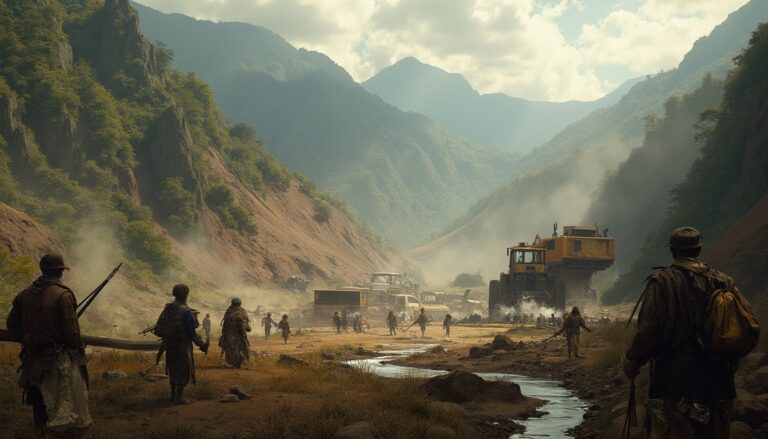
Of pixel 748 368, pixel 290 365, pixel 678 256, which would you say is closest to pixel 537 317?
pixel 290 365

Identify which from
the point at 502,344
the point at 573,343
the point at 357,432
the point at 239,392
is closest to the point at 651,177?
the point at 502,344

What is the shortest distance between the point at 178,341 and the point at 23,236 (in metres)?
33.4

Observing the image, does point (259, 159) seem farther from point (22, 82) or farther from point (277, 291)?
point (22, 82)

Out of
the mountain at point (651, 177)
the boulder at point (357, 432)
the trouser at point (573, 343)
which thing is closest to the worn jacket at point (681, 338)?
the boulder at point (357, 432)

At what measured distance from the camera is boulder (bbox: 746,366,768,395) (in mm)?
10070

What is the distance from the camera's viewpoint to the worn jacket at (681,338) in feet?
16.8

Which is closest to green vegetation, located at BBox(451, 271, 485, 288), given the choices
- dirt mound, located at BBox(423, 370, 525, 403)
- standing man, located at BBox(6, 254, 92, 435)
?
dirt mound, located at BBox(423, 370, 525, 403)

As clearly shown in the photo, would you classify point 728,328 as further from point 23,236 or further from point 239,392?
point 23,236

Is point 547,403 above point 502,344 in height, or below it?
below

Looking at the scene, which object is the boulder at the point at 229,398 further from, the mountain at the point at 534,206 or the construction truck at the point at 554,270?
the mountain at the point at 534,206

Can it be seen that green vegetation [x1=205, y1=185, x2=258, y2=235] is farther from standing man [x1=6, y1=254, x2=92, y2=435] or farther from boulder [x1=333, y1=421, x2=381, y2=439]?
standing man [x1=6, y1=254, x2=92, y2=435]

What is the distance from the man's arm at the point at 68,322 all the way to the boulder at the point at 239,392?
5.17 m

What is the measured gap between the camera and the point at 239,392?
12.1 m

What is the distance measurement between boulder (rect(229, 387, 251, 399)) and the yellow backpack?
8645 millimetres
